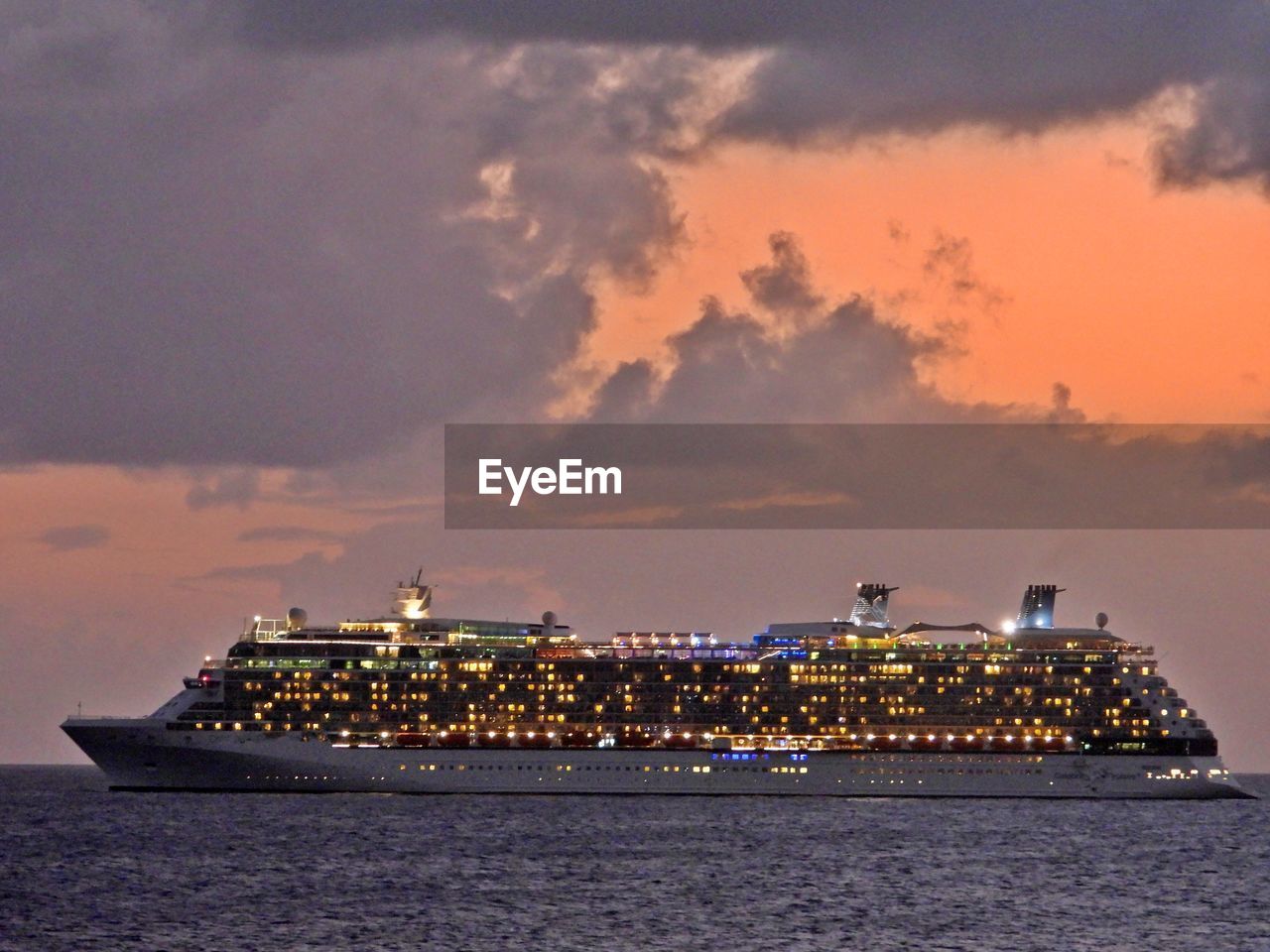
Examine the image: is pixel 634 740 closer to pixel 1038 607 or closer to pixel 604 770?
pixel 604 770

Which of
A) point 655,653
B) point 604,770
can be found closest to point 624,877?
point 604,770

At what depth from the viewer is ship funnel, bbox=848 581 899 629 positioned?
158125 millimetres

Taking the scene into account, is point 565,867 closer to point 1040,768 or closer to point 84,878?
point 84,878

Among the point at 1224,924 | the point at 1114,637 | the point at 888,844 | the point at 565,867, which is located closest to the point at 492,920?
the point at 565,867

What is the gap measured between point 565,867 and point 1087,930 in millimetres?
28252

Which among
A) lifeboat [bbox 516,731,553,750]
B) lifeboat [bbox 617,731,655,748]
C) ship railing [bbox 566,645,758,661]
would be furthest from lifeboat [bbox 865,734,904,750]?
lifeboat [bbox 516,731,553,750]

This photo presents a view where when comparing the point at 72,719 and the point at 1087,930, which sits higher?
the point at 72,719

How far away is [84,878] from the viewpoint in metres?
101

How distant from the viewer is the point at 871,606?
15838 centimetres

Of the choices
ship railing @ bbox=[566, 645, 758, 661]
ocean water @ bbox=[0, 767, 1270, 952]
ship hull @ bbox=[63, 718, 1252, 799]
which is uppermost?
ship railing @ bbox=[566, 645, 758, 661]

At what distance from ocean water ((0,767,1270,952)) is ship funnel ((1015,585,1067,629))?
15.1m

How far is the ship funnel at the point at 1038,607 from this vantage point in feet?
519

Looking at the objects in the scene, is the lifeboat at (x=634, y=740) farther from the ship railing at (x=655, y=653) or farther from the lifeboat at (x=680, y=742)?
the ship railing at (x=655, y=653)

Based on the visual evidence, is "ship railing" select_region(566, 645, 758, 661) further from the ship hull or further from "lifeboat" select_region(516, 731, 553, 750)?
the ship hull
